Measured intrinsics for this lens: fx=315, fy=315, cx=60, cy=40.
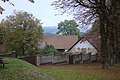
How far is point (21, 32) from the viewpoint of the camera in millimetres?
54000

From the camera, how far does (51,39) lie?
88375 millimetres

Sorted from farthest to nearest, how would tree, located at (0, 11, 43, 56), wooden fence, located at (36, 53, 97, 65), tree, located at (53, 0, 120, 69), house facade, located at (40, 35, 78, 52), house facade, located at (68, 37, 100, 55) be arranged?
house facade, located at (40, 35, 78, 52)
house facade, located at (68, 37, 100, 55)
tree, located at (0, 11, 43, 56)
wooden fence, located at (36, 53, 97, 65)
tree, located at (53, 0, 120, 69)

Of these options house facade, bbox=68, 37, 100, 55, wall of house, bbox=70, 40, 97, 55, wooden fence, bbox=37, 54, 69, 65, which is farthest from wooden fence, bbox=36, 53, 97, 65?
wall of house, bbox=70, 40, 97, 55

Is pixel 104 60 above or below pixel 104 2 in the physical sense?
below

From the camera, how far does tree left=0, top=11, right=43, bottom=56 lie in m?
53.2

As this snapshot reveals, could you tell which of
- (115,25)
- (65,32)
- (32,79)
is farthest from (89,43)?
(32,79)

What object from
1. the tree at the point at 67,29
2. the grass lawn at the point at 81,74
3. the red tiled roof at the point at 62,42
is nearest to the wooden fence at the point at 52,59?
the grass lawn at the point at 81,74

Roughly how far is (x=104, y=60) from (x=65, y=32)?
308 feet

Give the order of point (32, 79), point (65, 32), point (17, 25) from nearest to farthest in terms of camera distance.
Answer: point (32, 79) < point (17, 25) < point (65, 32)

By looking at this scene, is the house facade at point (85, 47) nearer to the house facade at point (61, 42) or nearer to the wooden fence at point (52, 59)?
the house facade at point (61, 42)

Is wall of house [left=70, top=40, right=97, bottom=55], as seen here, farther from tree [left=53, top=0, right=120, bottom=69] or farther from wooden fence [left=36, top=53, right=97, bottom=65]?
tree [left=53, top=0, right=120, bottom=69]

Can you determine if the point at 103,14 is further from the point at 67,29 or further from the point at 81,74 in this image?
the point at 67,29

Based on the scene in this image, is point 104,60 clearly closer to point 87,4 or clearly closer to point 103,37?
point 103,37

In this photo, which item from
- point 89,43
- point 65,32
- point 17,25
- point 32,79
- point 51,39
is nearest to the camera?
point 32,79
